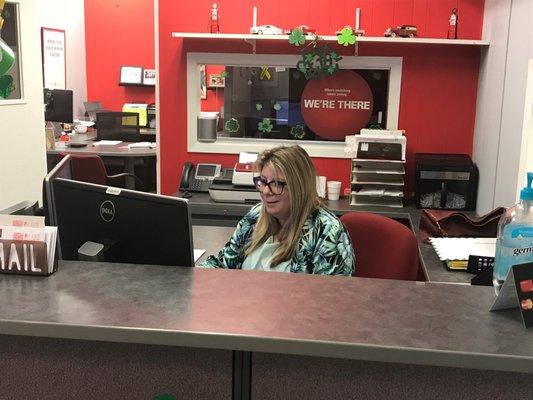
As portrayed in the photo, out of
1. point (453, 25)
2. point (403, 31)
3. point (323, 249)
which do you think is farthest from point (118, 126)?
point (323, 249)

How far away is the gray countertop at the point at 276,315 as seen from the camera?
3.52 ft

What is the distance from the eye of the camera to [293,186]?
2.18 m

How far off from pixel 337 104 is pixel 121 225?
2816mm

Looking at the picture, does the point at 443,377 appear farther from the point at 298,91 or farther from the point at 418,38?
the point at 298,91

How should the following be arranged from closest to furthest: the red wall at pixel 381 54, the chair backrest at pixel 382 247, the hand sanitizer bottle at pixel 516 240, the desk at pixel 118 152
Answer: the hand sanitizer bottle at pixel 516 240 < the chair backrest at pixel 382 247 < the red wall at pixel 381 54 < the desk at pixel 118 152

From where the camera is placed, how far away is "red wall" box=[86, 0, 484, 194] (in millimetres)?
3840

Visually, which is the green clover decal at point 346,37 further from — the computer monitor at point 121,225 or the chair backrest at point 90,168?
the computer monitor at point 121,225

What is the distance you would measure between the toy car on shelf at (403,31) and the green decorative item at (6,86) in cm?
271

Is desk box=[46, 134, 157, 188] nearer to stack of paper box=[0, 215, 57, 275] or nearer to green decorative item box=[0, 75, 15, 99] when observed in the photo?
green decorative item box=[0, 75, 15, 99]

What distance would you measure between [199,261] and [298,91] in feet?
Answer: 6.82

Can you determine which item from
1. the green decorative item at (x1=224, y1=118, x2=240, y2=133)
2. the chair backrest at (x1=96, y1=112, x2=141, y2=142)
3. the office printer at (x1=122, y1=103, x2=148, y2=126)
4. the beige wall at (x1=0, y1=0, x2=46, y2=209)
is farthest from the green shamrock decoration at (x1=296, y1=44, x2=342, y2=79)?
the office printer at (x1=122, y1=103, x2=148, y2=126)

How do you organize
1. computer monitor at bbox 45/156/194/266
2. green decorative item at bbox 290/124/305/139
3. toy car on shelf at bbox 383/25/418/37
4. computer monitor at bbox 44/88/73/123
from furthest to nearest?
computer monitor at bbox 44/88/73/123, green decorative item at bbox 290/124/305/139, toy car on shelf at bbox 383/25/418/37, computer monitor at bbox 45/156/194/266

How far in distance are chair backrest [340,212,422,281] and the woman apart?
0.25 meters

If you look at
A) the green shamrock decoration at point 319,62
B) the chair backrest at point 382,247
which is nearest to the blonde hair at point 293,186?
the chair backrest at point 382,247
